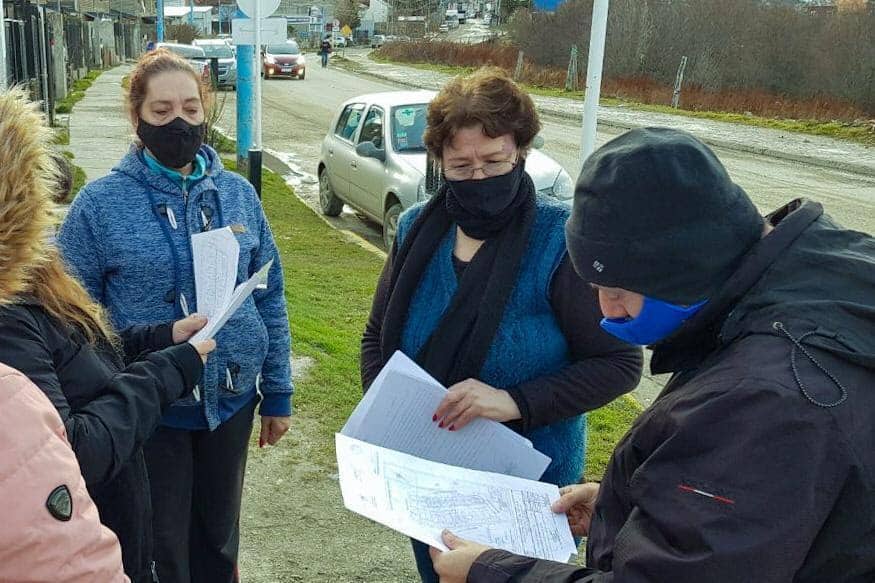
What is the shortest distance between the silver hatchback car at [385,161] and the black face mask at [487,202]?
19.7 feet

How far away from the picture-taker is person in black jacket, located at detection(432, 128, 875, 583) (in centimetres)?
118

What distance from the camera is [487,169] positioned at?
2381mm

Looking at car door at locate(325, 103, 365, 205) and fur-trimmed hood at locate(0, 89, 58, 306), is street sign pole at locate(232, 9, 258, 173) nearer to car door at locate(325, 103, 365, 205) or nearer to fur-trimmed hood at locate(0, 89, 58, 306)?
car door at locate(325, 103, 365, 205)

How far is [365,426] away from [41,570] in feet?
3.22

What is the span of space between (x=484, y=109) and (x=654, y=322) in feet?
3.49

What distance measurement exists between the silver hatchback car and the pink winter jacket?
7.13m

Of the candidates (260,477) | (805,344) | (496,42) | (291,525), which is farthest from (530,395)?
(496,42)

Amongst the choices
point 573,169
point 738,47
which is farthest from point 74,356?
point 738,47

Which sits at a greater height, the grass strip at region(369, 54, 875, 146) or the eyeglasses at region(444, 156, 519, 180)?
the eyeglasses at region(444, 156, 519, 180)

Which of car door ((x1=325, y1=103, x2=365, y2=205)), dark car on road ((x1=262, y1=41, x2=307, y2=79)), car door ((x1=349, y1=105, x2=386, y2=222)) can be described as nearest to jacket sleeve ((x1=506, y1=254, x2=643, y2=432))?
car door ((x1=349, y1=105, x2=386, y2=222))

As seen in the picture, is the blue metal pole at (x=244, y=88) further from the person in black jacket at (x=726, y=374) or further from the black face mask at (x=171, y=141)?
the person in black jacket at (x=726, y=374)

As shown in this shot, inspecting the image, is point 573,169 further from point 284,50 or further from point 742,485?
point 284,50

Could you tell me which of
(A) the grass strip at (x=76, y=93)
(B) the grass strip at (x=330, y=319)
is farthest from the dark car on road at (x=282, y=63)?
(B) the grass strip at (x=330, y=319)

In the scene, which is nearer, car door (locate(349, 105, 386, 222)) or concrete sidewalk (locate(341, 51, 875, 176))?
car door (locate(349, 105, 386, 222))
